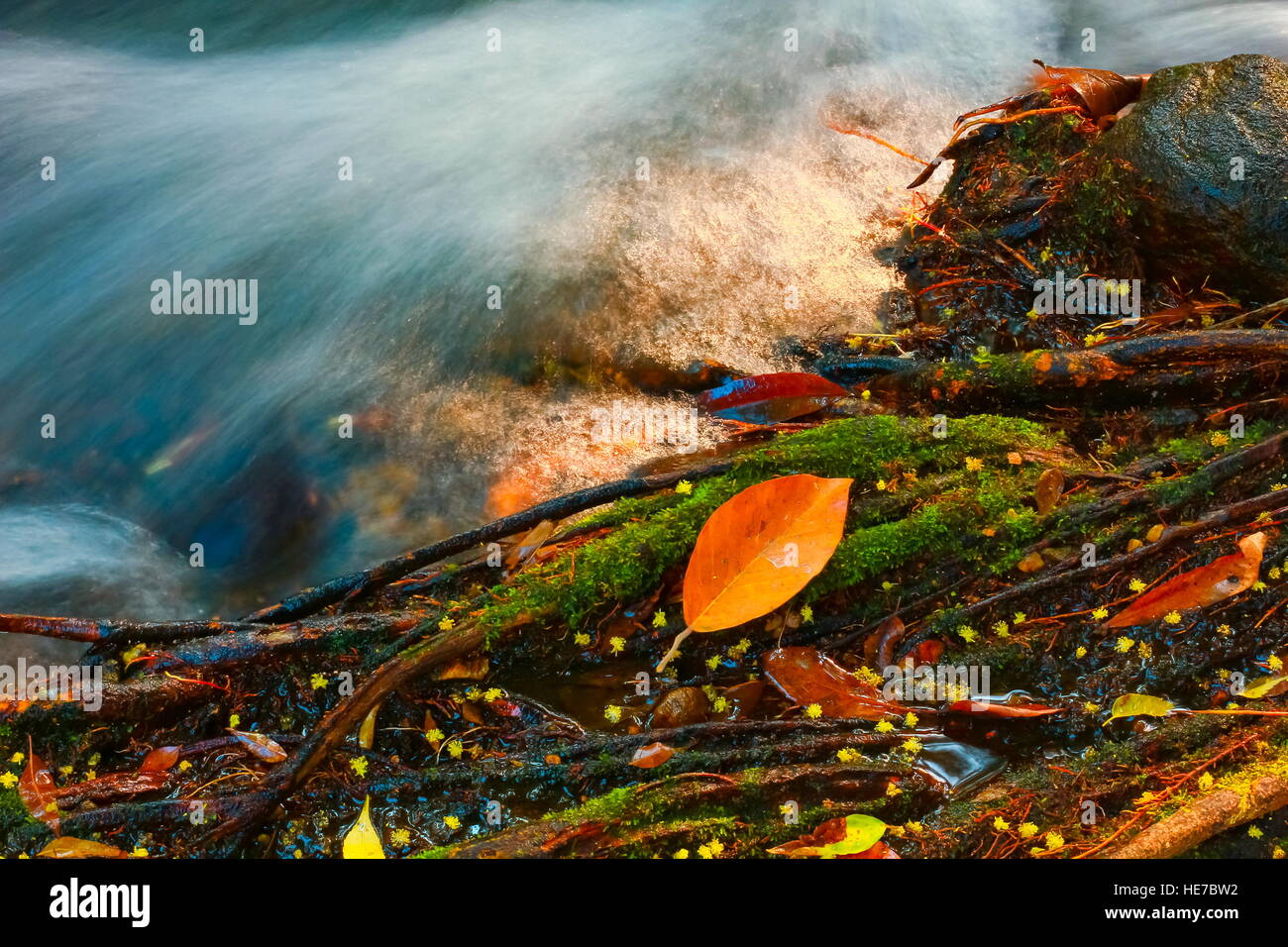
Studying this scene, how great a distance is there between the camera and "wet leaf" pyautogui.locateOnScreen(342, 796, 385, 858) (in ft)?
10.3

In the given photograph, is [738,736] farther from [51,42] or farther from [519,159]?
[51,42]

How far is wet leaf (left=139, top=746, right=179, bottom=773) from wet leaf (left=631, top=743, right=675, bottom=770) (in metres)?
1.60

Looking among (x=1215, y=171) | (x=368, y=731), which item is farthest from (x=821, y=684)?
(x=1215, y=171)

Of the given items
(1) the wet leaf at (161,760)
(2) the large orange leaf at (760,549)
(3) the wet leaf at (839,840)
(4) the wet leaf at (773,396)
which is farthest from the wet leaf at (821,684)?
(1) the wet leaf at (161,760)

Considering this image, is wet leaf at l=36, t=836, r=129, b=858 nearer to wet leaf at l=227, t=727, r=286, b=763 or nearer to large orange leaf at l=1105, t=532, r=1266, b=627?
wet leaf at l=227, t=727, r=286, b=763

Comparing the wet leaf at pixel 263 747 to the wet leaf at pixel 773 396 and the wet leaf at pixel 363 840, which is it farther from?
the wet leaf at pixel 773 396

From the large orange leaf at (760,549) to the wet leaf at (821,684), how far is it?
0.21 meters

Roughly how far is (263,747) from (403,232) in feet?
12.2

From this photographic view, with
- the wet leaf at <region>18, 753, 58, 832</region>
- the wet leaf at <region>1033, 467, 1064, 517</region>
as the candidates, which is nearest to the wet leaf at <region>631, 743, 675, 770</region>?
the wet leaf at <region>1033, 467, 1064, 517</region>

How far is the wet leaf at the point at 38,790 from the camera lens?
10.5ft

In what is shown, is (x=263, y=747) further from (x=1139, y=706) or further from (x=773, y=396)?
(x=1139, y=706)

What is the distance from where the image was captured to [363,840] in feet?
10.4

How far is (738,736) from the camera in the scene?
3381 mm
